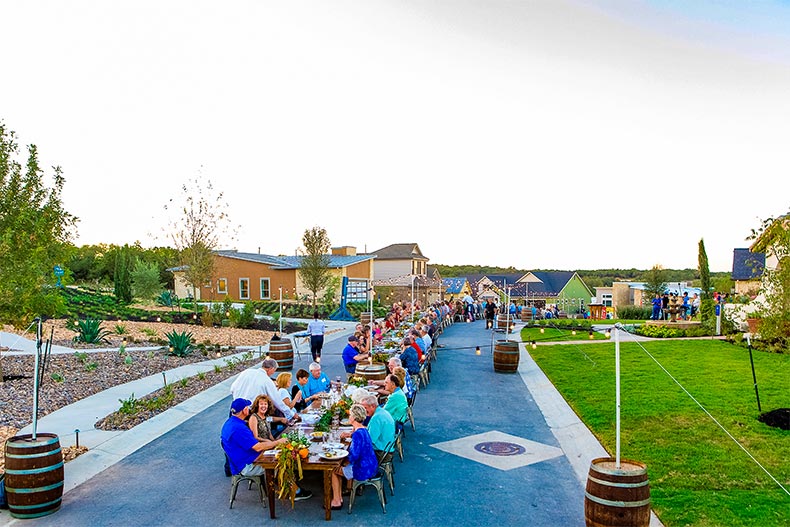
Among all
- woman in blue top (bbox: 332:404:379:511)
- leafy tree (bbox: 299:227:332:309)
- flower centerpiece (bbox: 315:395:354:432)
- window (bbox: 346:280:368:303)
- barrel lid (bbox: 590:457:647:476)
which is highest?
leafy tree (bbox: 299:227:332:309)

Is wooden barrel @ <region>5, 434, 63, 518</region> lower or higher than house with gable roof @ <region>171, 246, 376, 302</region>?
lower

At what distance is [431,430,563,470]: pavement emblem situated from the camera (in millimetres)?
9548

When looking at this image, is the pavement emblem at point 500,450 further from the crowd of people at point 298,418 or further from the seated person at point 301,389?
the seated person at point 301,389

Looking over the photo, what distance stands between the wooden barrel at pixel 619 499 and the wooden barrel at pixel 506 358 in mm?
11447

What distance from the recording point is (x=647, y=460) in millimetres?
9266

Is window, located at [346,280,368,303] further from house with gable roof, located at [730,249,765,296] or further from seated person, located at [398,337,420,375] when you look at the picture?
seated person, located at [398,337,420,375]

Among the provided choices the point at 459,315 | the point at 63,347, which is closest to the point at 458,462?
the point at 63,347

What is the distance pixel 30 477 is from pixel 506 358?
1319cm

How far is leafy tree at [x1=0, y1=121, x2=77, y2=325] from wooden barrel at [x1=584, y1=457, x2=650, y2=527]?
11.9 m

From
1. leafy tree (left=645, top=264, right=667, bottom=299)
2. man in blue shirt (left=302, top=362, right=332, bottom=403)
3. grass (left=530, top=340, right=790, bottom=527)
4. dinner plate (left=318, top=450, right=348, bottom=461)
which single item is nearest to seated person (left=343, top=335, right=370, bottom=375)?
man in blue shirt (left=302, top=362, right=332, bottom=403)

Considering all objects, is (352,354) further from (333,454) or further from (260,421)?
(333,454)

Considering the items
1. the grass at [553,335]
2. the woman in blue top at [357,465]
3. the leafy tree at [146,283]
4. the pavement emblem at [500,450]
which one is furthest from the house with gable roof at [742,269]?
the leafy tree at [146,283]

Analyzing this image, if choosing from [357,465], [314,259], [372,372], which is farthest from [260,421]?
[314,259]

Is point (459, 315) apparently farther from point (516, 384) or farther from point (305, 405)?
point (305, 405)
